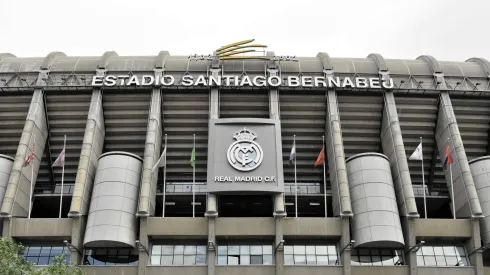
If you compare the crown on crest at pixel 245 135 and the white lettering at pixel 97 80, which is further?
the white lettering at pixel 97 80

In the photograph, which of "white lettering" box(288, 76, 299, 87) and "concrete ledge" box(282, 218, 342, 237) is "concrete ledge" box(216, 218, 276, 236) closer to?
"concrete ledge" box(282, 218, 342, 237)

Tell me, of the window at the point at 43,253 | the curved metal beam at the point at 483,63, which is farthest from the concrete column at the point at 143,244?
the curved metal beam at the point at 483,63

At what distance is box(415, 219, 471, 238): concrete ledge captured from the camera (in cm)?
5409

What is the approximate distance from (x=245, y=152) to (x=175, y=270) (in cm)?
1281

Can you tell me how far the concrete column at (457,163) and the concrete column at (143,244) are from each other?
28.6 metres

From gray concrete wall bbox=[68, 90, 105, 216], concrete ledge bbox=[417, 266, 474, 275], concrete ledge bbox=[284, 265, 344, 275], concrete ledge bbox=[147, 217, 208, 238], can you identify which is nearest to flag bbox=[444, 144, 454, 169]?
concrete ledge bbox=[417, 266, 474, 275]

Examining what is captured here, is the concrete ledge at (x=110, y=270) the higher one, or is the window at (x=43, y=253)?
the window at (x=43, y=253)

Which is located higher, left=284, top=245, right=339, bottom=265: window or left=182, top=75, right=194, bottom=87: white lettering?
left=182, top=75, right=194, bottom=87: white lettering

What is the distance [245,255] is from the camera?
5416 centimetres

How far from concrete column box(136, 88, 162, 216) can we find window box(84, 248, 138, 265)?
157 inches

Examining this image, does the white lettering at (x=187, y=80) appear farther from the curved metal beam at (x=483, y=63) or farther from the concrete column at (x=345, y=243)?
the curved metal beam at (x=483, y=63)

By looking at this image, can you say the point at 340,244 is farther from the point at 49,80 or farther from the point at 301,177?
the point at 49,80

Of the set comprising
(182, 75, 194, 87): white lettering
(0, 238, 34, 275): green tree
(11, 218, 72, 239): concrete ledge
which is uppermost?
(182, 75, 194, 87): white lettering

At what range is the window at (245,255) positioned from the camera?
5378 cm
